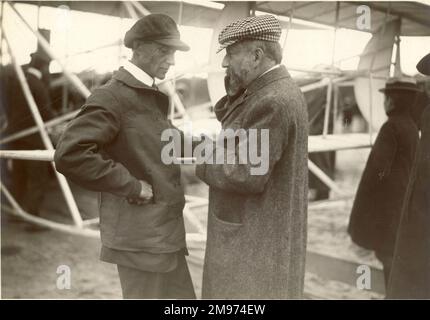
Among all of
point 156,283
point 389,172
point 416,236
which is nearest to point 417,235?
point 416,236

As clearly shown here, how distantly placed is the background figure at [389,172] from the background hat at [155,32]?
5.24 ft

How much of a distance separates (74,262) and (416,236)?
247 centimetres

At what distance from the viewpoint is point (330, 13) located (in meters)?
2.93

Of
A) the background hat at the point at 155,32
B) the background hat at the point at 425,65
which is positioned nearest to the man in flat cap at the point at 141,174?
the background hat at the point at 155,32

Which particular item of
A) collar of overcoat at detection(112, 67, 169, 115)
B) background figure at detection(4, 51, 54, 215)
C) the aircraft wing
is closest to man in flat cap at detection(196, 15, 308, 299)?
collar of overcoat at detection(112, 67, 169, 115)

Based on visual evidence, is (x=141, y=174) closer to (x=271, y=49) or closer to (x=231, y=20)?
(x=271, y=49)

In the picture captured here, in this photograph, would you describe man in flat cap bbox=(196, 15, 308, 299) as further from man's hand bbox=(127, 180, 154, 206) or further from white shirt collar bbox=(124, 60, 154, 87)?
white shirt collar bbox=(124, 60, 154, 87)

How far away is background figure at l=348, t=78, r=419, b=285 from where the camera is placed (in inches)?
106

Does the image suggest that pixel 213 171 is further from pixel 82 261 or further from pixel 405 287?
pixel 82 261

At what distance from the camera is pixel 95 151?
1.51m

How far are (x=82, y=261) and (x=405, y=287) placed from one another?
2387 millimetres
